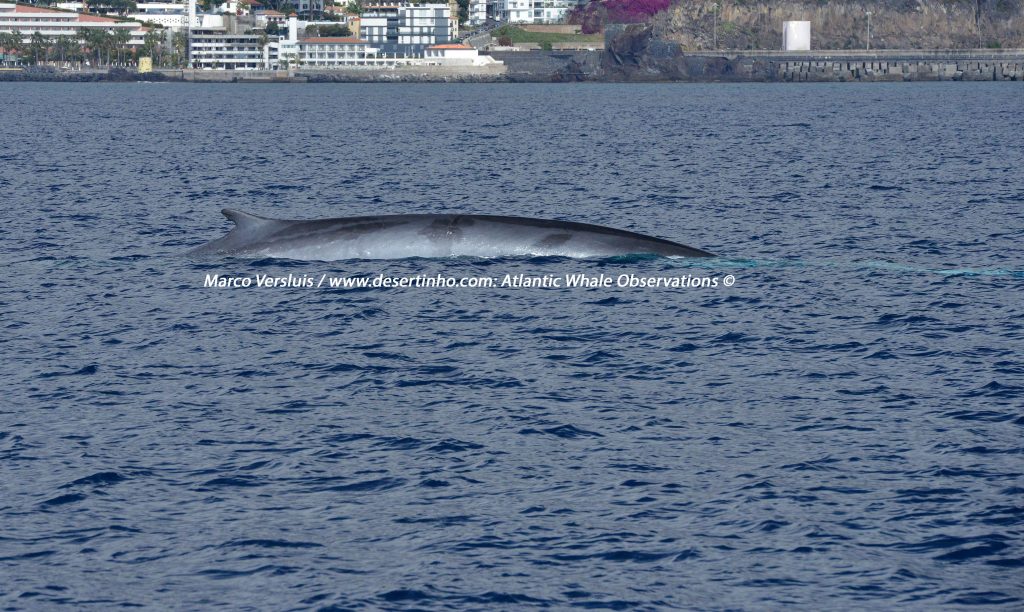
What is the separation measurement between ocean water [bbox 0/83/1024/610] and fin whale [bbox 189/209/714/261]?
69 cm

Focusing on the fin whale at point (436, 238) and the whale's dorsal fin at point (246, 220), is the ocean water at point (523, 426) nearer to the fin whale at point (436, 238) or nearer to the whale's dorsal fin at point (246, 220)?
the fin whale at point (436, 238)

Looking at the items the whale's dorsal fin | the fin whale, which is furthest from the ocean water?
the whale's dorsal fin

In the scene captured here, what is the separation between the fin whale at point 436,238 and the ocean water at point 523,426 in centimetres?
69

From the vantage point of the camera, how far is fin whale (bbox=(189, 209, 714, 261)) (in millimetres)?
38594

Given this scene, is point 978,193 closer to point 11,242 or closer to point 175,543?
point 11,242

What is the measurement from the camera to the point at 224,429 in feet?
83.8

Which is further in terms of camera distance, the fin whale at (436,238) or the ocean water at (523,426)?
the fin whale at (436,238)

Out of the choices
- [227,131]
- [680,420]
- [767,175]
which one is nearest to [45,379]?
[680,420]

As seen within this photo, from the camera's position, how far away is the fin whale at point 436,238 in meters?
38.6

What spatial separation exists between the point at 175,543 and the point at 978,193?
187 ft

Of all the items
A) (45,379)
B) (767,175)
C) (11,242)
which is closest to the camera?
(45,379)

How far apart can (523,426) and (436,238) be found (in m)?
13.9

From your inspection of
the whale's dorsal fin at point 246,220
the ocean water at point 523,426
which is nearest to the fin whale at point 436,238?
the whale's dorsal fin at point 246,220

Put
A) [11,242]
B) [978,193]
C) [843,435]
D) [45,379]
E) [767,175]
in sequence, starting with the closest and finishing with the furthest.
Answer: [843,435] < [45,379] < [11,242] < [978,193] < [767,175]
